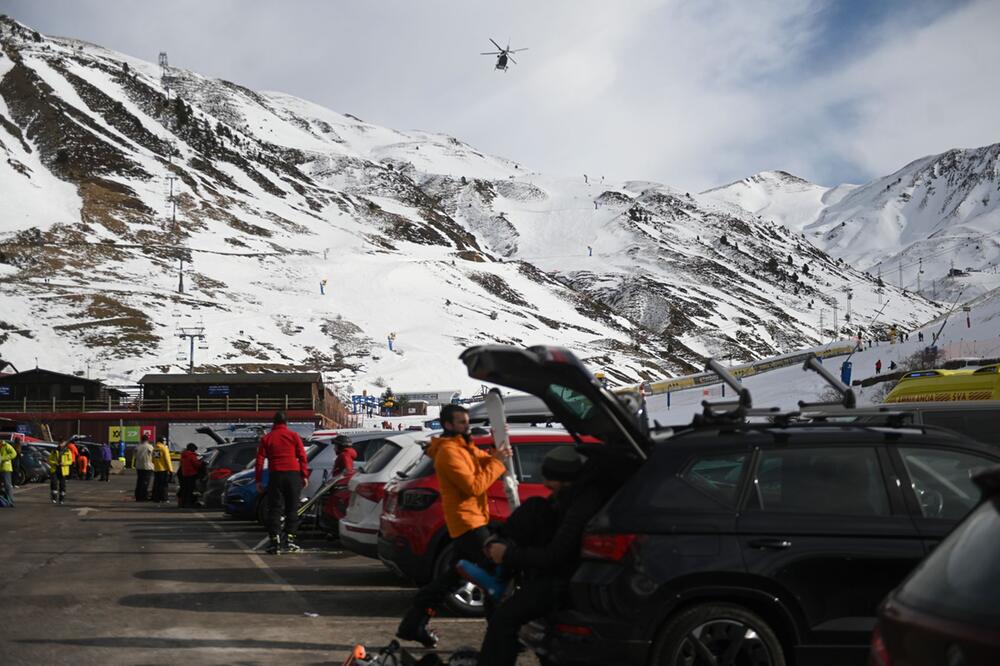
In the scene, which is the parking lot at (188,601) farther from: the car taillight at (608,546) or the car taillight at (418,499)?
the car taillight at (608,546)

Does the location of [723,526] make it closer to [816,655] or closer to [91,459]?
[816,655]

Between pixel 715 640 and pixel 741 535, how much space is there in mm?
562

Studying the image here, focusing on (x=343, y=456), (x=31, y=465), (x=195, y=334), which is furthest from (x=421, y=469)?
(x=195, y=334)

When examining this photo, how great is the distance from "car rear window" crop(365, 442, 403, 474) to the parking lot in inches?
49.2

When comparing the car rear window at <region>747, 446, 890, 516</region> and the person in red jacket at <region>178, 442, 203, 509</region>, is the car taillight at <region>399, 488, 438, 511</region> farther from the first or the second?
the person in red jacket at <region>178, 442, 203, 509</region>

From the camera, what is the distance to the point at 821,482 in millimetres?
6031

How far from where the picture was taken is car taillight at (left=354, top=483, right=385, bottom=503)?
11.5 metres

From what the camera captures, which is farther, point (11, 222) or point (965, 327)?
point (11, 222)

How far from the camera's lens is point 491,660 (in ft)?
18.7

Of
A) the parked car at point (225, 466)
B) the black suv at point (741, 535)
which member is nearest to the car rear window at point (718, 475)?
the black suv at point (741, 535)

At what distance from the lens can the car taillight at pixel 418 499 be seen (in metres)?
9.69

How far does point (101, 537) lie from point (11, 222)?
139128 millimetres

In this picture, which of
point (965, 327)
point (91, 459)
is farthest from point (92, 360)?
point (965, 327)

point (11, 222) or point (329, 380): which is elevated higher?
point (11, 222)
